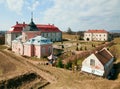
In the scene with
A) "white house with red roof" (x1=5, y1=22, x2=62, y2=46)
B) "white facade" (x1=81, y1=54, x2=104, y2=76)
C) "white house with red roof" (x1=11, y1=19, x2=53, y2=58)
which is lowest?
"white facade" (x1=81, y1=54, x2=104, y2=76)

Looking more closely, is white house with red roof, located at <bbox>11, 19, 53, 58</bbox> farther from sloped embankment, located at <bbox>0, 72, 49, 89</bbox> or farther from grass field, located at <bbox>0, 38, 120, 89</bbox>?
sloped embankment, located at <bbox>0, 72, 49, 89</bbox>

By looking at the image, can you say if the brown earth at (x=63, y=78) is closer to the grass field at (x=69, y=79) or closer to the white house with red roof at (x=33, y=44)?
the grass field at (x=69, y=79)

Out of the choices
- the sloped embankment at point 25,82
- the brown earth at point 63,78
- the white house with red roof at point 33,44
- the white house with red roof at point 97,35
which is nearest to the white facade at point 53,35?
the white house with red roof at point 97,35

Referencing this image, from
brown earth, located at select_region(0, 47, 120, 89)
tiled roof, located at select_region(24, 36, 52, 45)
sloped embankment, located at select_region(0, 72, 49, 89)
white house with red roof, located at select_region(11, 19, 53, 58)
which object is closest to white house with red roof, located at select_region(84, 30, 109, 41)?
white house with red roof, located at select_region(11, 19, 53, 58)

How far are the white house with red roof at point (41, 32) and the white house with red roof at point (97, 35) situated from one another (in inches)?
666

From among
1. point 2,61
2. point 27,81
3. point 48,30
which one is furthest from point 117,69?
point 48,30

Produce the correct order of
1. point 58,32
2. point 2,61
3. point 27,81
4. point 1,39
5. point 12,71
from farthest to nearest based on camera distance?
point 58,32 → point 1,39 → point 2,61 → point 12,71 → point 27,81

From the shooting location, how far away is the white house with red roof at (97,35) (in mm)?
88188

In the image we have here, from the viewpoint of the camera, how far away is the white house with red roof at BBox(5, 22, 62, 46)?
232 feet

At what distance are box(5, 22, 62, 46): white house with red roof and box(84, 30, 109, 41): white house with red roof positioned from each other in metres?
16.9

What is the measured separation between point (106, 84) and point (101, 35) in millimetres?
64976

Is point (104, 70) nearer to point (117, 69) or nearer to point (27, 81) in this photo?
point (117, 69)

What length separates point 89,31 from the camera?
309 ft

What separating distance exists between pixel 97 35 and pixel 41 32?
30.8 meters
